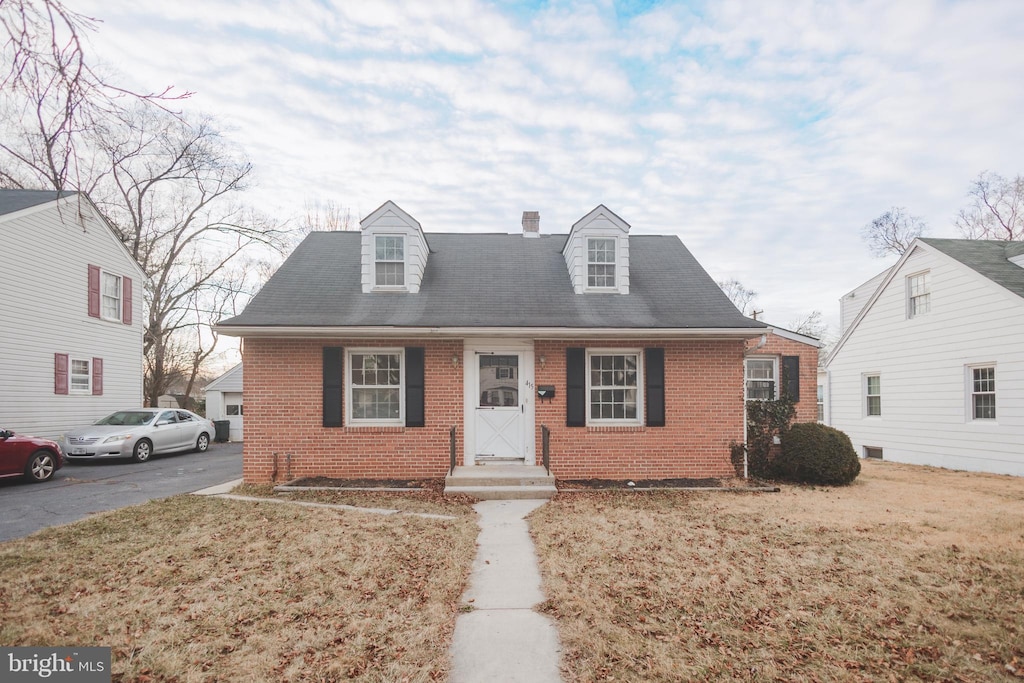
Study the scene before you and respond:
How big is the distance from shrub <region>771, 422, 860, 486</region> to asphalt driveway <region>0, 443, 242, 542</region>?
11.5 metres

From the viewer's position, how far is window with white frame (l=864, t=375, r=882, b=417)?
14953mm

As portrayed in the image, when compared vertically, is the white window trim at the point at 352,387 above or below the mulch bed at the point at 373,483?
above

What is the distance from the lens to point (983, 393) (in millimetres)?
11656

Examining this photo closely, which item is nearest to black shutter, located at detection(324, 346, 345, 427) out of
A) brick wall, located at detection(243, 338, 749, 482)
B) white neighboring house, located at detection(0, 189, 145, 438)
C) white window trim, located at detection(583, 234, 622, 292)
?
brick wall, located at detection(243, 338, 749, 482)

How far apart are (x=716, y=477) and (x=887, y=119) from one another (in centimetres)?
905

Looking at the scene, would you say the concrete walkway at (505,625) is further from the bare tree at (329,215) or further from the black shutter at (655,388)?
the bare tree at (329,215)

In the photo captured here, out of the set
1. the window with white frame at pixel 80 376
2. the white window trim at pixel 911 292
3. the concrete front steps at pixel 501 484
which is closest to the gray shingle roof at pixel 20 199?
the window with white frame at pixel 80 376

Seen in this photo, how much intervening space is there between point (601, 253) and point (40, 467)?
12344 millimetres

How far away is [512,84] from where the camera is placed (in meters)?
9.95

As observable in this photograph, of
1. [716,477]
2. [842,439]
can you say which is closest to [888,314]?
[842,439]

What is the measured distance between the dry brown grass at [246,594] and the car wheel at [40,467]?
4968mm

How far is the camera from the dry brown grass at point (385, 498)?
738cm

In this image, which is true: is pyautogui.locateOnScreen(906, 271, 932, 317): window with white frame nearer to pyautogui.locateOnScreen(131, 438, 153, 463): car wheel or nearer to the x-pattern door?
the x-pattern door

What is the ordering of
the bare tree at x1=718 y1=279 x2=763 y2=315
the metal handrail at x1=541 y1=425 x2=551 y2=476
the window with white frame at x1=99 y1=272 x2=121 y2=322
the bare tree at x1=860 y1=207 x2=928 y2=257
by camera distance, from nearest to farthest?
the metal handrail at x1=541 y1=425 x2=551 y2=476, the window with white frame at x1=99 y1=272 x2=121 y2=322, the bare tree at x1=860 y1=207 x2=928 y2=257, the bare tree at x1=718 y1=279 x2=763 y2=315
